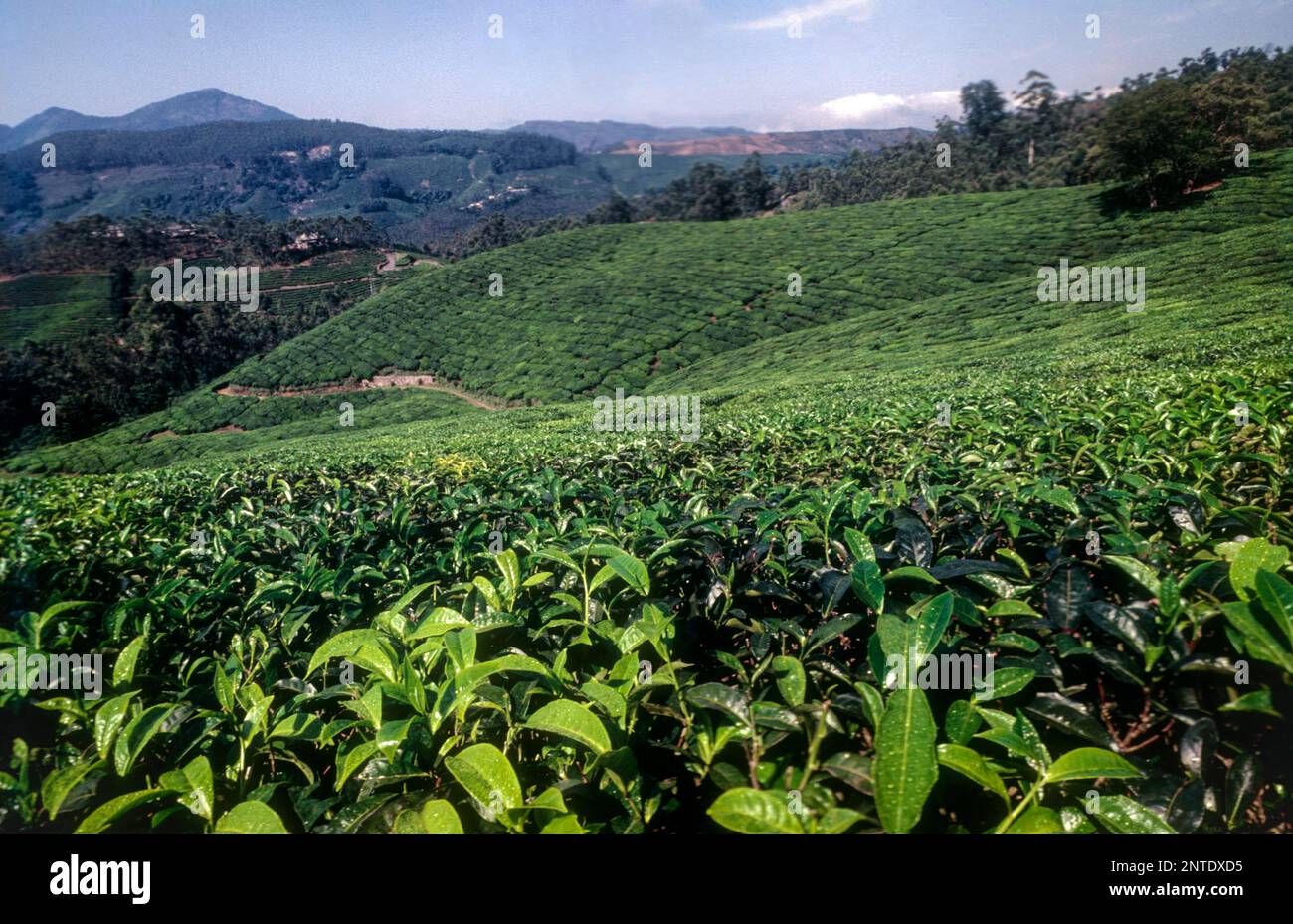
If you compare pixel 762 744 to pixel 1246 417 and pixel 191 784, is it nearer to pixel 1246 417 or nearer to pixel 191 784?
pixel 191 784

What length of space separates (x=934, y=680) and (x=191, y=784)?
3.76 ft

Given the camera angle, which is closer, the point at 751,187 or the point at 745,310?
the point at 745,310

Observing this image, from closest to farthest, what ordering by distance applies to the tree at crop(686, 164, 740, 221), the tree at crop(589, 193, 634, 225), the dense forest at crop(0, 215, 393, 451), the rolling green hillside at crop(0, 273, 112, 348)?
the dense forest at crop(0, 215, 393, 451)
the rolling green hillside at crop(0, 273, 112, 348)
the tree at crop(686, 164, 740, 221)
the tree at crop(589, 193, 634, 225)

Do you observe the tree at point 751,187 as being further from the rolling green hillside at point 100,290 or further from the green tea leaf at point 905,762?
the green tea leaf at point 905,762

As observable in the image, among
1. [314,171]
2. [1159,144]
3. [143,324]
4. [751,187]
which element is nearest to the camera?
[1159,144]

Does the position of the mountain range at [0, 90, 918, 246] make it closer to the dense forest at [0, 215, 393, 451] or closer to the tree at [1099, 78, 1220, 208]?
the dense forest at [0, 215, 393, 451]

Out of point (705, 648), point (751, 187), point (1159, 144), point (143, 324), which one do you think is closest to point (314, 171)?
point (143, 324)

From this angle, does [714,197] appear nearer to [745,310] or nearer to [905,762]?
[745,310]

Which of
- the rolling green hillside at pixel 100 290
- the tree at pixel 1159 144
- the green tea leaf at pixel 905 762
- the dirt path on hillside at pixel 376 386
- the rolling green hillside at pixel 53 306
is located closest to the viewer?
the green tea leaf at pixel 905 762

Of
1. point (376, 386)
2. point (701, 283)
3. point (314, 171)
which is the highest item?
point (314, 171)

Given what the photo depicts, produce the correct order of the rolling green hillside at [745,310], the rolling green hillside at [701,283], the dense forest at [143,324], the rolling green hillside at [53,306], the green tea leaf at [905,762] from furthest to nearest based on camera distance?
the rolling green hillside at [53,306] → the dense forest at [143,324] → the rolling green hillside at [701,283] → the rolling green hillside at [745,310] → the green tea leaf at [905,762]

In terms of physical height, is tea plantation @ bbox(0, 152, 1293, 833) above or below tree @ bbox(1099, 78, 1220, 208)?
below

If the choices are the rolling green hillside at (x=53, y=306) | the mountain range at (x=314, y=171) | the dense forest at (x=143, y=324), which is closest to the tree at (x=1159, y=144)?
the mountain range at (x=314, y=171)

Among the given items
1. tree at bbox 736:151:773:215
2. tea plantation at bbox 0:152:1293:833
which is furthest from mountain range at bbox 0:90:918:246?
tea plantation at bbox 0:152:1293:833
